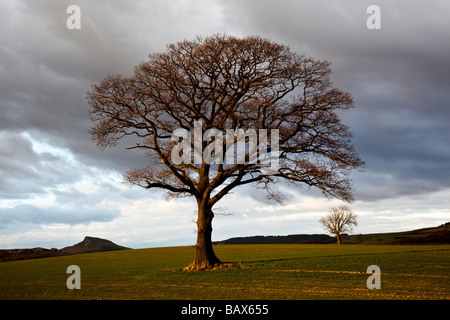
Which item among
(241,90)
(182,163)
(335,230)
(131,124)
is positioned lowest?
(335,230)

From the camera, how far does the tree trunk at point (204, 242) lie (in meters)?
30.3

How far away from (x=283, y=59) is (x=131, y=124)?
513 inches

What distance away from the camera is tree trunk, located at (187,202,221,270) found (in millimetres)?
30292

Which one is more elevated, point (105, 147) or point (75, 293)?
point (105, 147)

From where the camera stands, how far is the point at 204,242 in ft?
99.7

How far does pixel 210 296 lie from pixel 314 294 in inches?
179

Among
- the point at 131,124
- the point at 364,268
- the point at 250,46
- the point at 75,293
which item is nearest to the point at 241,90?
the point at 250,46

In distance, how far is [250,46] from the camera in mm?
28719
